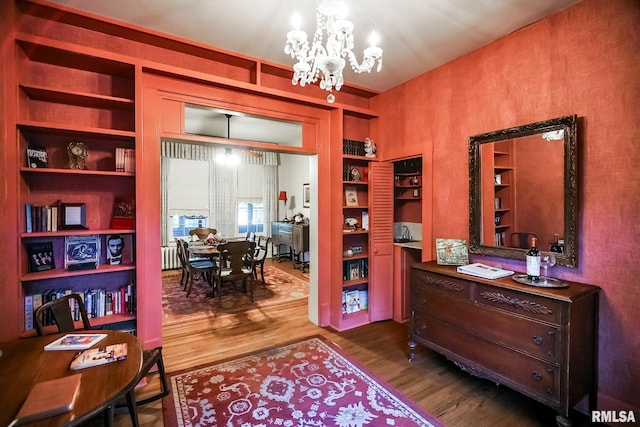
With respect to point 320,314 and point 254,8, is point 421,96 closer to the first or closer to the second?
point 254,8

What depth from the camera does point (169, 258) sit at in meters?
6.54

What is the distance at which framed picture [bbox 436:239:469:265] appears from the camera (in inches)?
109

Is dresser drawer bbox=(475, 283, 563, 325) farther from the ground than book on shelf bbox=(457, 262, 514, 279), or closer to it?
closer to it

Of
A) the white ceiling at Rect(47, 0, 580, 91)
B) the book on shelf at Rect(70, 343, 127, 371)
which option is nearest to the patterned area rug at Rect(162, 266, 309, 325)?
the book on shelf at Rect(70, 343, 127, 371)

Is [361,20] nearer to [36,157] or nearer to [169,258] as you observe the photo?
[36,157]

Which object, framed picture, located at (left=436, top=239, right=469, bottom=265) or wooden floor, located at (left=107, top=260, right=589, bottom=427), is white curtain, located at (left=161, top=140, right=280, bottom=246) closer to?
wooden floor, located at (left=107, top=260, right=589, bottom=427)

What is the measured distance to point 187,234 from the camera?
682 centimetres

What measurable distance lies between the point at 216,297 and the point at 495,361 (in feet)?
12.7

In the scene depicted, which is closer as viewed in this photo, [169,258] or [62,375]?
[62,375]

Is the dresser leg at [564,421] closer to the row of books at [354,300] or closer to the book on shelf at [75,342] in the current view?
the row of books at [354,300]

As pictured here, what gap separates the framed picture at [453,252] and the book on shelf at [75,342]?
2.68 metres

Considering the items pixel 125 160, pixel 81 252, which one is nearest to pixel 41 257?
pixel 81 252

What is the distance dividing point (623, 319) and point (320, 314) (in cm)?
264

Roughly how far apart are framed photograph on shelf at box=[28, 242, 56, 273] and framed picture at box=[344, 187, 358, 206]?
9.61 ft
